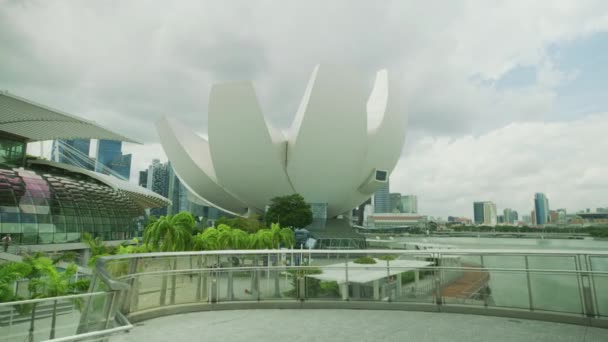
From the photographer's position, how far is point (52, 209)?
85.7 ft

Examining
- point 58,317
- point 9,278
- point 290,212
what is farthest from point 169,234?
point 290,212

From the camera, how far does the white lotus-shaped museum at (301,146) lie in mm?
37250

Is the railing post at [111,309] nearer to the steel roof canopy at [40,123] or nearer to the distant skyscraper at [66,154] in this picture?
the steel roof canopy at [40,123]

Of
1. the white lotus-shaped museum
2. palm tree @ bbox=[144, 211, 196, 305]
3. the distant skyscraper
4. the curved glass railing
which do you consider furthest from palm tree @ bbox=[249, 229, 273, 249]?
the distant skyscraper

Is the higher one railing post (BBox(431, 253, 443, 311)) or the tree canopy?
the tree canopy

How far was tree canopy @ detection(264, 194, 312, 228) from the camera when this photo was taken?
39531 mm

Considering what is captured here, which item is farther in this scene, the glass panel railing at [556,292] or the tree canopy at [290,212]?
the tree canopy at [290,212]

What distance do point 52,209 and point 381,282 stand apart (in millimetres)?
26577

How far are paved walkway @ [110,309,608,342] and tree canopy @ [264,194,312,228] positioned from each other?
3366 centimetres

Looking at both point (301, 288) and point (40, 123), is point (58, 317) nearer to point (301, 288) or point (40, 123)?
point (301, 288)

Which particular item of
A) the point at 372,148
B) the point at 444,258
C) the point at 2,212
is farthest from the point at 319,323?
the point at 372,148

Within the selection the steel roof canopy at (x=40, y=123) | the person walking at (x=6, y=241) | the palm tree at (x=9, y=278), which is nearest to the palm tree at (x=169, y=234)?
the palm tree at (x=9, y=278)

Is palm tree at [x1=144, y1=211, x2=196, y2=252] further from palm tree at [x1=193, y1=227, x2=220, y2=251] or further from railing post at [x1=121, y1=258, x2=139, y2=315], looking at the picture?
railing post at [x1=121, y1=258, x2=139, y2=315]

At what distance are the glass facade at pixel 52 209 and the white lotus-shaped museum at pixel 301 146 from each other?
1115 cm
